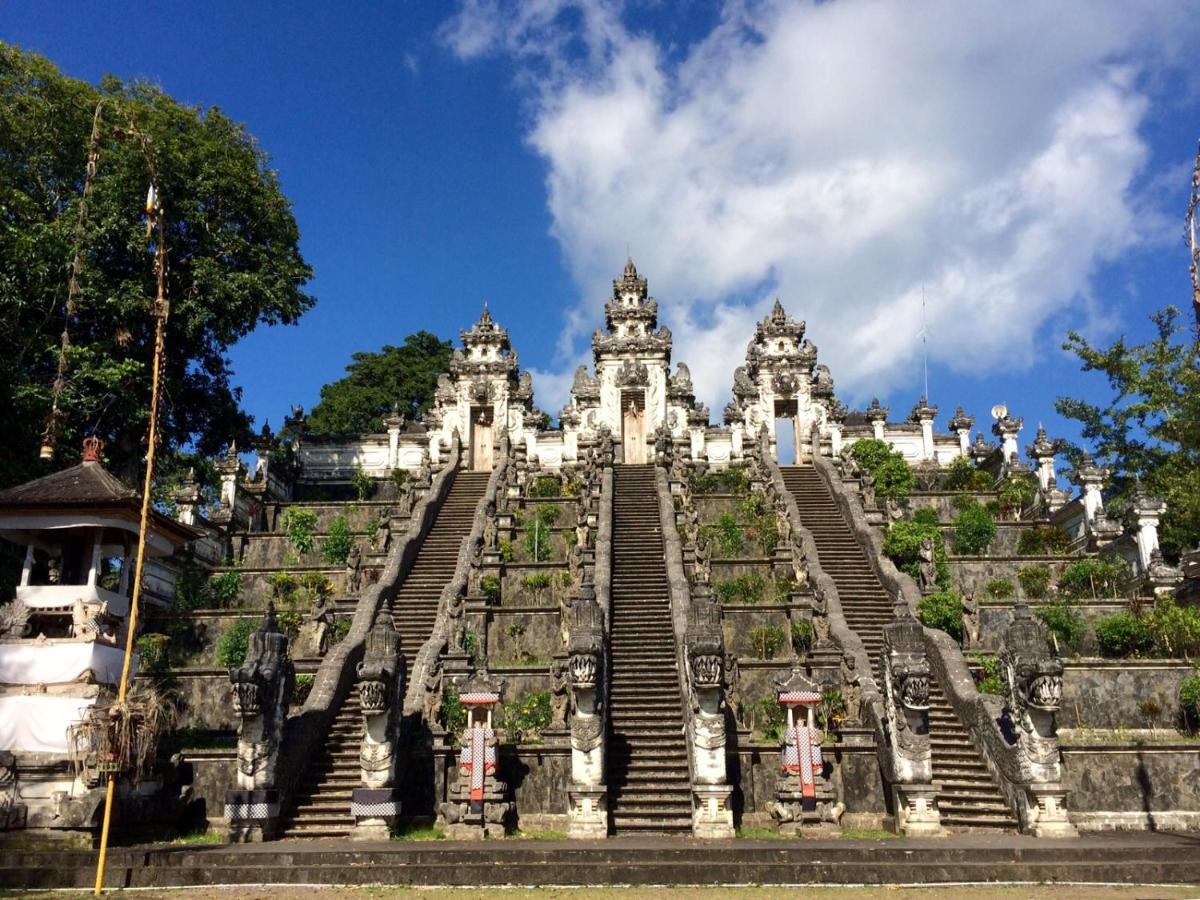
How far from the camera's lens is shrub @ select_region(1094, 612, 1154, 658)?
17.9 meters

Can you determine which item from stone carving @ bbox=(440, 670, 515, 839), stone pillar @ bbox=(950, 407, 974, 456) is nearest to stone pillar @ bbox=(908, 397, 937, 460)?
stone pillar @ bbox=(950, 407, 974, 456)

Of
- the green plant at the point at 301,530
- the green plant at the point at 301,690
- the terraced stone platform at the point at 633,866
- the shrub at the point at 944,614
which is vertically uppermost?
the green plant at the point at 301,530

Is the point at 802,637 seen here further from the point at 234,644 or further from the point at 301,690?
the point at 234,644

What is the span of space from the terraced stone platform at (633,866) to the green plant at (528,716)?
4.03 m

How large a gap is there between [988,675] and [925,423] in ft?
68.9

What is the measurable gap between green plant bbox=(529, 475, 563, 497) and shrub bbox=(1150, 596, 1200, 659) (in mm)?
16335

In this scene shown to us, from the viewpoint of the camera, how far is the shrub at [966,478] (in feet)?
98.1

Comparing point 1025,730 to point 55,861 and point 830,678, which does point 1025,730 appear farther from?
point 55,861

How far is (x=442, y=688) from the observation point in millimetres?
15508

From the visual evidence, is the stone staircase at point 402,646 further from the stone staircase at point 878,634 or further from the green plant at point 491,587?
the stone staircase at point 878,634

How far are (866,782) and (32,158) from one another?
2404cm

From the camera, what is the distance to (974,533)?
2339cm

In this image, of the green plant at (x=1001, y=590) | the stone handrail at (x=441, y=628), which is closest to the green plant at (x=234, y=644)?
the stone handrail at (x=441, y=628)

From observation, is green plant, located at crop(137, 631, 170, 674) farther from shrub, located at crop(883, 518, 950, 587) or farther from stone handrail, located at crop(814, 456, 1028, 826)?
shrub, located at crop(883, 518, 950, 587)
